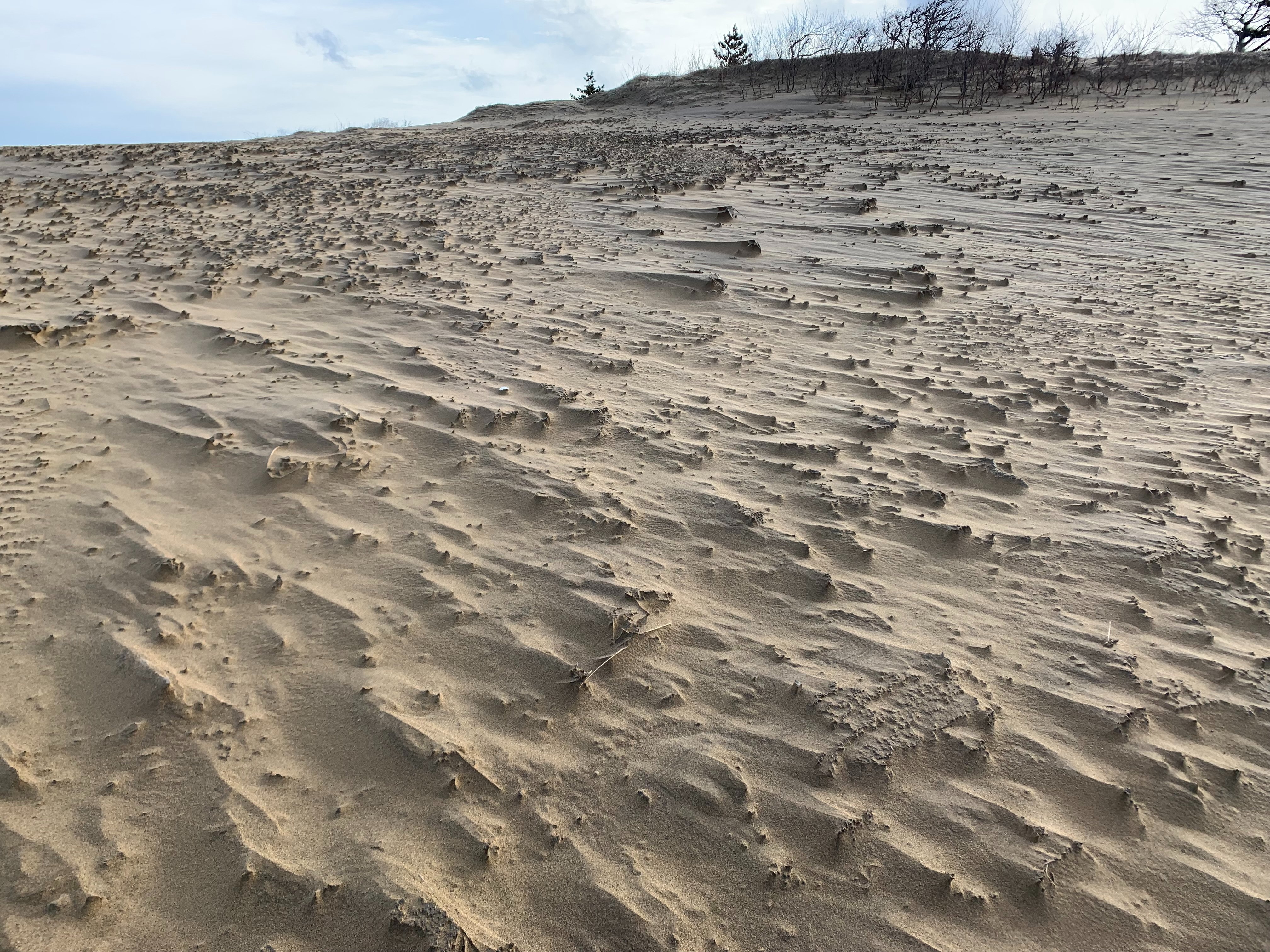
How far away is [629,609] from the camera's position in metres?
2.33

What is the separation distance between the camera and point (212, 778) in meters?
1.85

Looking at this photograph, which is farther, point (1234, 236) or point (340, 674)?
point (1234, 236)

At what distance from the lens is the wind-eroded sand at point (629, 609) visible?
1.66 m

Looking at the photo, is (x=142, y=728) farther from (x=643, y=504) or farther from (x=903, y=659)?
(x=903, y=659)

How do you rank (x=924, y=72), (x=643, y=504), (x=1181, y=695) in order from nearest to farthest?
(x=1181, y=695)
(x=643, y=504)
(x=924, y=72)

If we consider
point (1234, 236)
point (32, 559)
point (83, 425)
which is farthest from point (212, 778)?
point (1234, 236)

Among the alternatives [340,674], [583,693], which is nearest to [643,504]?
[583,693]

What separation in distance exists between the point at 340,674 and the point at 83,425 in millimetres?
1988

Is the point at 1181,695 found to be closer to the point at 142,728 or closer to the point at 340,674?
the point at 340,674

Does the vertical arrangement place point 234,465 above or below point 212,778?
above

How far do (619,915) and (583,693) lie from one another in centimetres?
58

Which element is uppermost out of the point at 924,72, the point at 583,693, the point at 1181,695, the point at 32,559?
the point at 924,72

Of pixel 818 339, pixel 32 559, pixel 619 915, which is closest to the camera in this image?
pixel 619 915

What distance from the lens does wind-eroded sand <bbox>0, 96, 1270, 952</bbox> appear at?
1.66m
